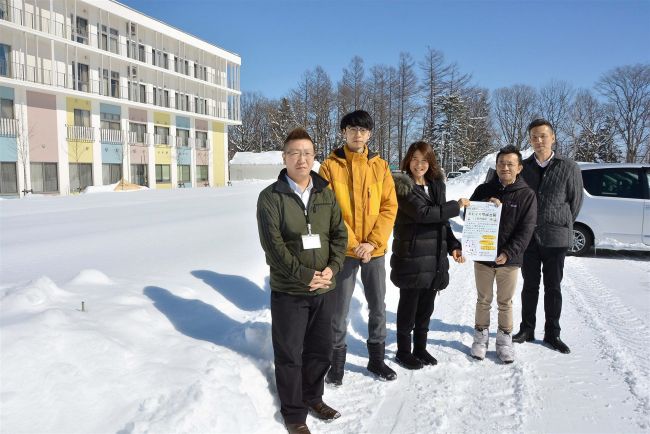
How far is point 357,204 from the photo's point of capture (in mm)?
3508

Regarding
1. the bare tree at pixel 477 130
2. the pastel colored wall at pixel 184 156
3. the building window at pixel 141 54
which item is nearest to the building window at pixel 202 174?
the pastel colored wall at pixel 184 156

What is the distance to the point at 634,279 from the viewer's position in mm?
7023

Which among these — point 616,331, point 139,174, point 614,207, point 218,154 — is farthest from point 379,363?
point 218,154

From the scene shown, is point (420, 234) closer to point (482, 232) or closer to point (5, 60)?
point (482, 232)

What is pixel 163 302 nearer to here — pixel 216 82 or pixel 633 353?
pixel 633 353

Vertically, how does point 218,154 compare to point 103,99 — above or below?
below

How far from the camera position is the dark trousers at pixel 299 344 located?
3000 mm

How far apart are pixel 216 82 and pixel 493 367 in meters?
47.7

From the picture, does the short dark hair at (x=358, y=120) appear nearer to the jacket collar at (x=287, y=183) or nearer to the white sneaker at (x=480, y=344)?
the jacket collar at (x=287, y=183)

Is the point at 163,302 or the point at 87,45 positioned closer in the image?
the point at 163,302

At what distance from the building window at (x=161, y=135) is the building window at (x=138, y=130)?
1.15 meters

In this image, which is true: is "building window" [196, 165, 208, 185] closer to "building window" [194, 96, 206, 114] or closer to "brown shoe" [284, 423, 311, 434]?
"building window" [194, 96, 206, 114]

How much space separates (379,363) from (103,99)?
119 feet

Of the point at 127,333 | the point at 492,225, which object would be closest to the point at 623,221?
the point at 492,225
